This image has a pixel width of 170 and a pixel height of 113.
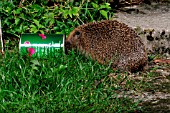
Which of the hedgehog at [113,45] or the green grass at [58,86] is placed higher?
the hedgehog at [113,45]

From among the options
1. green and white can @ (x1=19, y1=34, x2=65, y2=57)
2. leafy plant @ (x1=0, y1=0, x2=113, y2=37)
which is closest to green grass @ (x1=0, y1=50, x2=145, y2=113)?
green and white can @ (x1=19, y1=34, x2=65, y2=57)

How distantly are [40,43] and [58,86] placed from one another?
4.60 ft

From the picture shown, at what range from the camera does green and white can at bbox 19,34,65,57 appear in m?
6.97

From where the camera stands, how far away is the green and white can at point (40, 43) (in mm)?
6973

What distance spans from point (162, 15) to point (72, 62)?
2.31 meters

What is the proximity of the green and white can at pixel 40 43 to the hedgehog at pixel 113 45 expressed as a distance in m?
0.17

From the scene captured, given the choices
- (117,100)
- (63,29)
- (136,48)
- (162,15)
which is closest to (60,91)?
(117,100)

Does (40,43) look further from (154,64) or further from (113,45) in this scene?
(154,64)

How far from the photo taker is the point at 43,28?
790 centimetres

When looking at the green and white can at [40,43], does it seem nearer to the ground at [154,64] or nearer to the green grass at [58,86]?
the green grass at [58,86]

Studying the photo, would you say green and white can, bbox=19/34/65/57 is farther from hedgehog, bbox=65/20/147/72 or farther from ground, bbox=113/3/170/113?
ground, bbox=113/3/170/113

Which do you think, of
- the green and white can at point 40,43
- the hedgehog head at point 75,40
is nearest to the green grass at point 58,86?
the green and white can at point 40,43

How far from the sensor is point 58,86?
573 cm

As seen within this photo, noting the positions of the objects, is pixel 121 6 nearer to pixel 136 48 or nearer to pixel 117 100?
pixel 136 48
